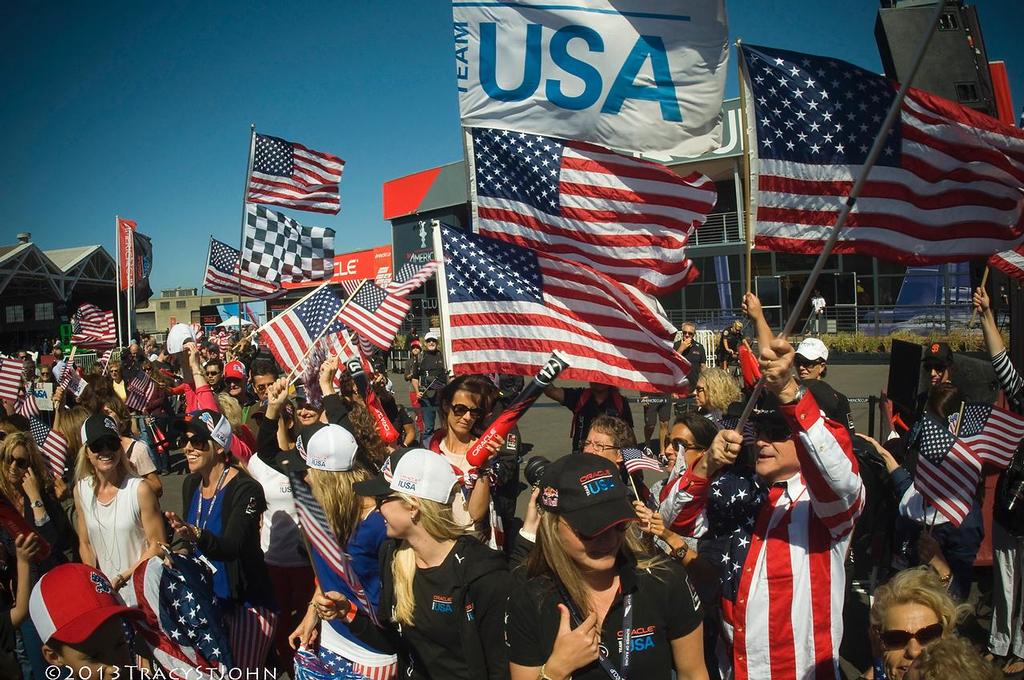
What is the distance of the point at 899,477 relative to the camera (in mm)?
4434

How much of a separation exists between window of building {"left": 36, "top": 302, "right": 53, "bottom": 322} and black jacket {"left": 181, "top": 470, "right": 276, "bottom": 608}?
46.0 meters

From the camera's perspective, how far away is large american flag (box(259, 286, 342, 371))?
6.68 meters

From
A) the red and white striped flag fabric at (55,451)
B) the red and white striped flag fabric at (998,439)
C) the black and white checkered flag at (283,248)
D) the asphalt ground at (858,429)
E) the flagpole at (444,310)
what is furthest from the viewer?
the black and white checkered flag at (283,248)

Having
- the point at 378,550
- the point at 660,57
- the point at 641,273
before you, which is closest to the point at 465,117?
the point at 660,57

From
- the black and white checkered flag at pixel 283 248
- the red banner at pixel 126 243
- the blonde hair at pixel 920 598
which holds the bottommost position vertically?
the blonde hair at pixel 920 598

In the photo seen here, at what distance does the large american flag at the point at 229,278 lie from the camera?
10.2 meters

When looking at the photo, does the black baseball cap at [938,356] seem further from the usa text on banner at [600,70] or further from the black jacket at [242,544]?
the black jacket at [242,544]

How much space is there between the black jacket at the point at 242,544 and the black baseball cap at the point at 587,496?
7.09ft

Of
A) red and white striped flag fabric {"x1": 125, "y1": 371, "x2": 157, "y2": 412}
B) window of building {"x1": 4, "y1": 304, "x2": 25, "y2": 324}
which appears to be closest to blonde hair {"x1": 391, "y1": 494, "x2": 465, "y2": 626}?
red and white striped flag fabric {"x1": 125, "y1": 371, "x2": 157, "y2": 412}

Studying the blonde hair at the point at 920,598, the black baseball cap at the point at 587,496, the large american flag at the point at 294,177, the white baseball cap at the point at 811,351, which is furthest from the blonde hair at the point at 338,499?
the large american flag at the point at 294,177

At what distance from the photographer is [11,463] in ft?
14.7

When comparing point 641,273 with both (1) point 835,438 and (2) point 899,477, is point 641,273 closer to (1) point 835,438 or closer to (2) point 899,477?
(2) point 899,477

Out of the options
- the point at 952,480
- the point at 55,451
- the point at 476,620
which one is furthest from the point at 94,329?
the point at 952,480

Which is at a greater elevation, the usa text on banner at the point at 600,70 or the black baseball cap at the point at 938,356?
the usa text on banner at the point at 600,70
